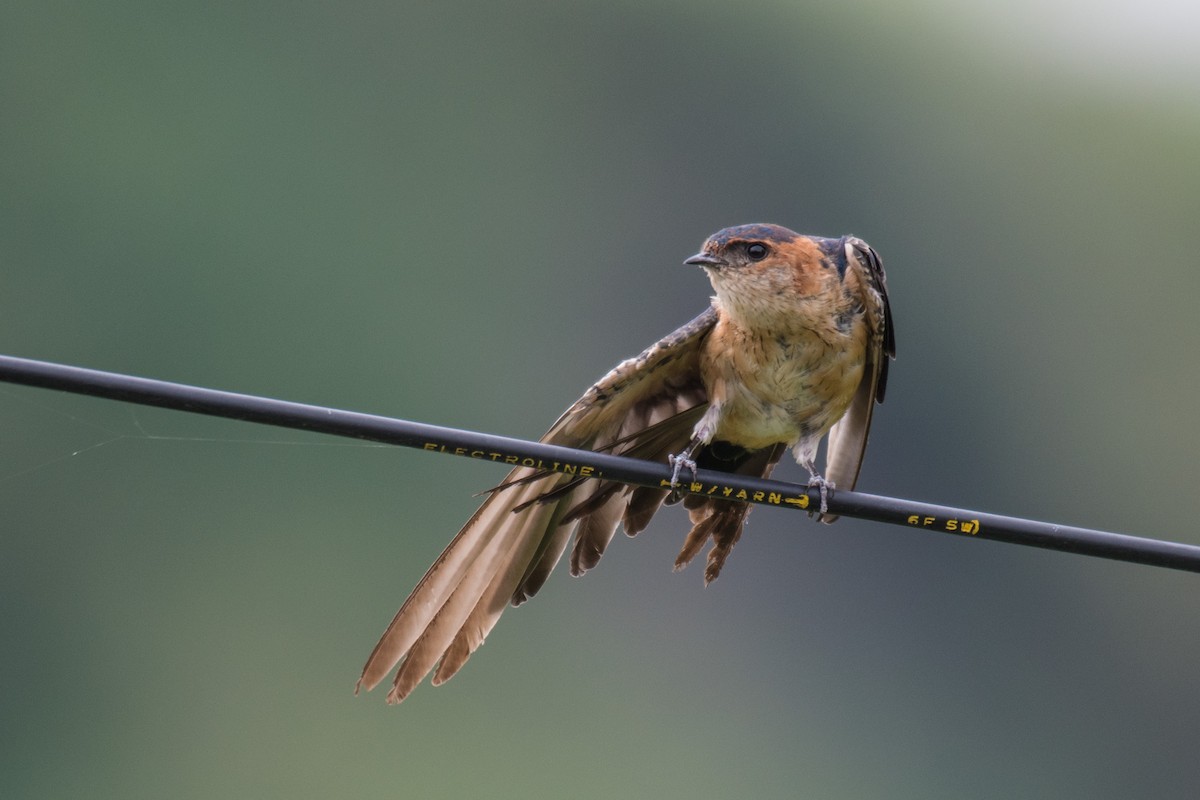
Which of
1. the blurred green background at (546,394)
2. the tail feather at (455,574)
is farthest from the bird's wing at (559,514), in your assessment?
the blurred green background at (546,394)

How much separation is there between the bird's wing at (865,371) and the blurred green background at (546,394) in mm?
20098

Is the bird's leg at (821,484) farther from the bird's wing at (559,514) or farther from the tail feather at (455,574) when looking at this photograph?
the tail feather at (455,574)

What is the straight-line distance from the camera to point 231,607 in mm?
30844

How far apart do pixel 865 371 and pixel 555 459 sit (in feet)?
7.58

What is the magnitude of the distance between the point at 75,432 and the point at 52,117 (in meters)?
11.8

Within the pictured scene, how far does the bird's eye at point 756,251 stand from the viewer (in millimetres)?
5473

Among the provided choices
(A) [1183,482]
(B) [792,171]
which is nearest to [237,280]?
(B) [792,171]

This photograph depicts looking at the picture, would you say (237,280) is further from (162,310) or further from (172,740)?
(172,740)

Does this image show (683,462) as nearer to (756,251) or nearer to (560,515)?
(560,515)

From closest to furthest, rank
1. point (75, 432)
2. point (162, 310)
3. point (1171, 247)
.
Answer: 1. point (75, 432)
2. point (162, 310)
3. point (1171, 247)

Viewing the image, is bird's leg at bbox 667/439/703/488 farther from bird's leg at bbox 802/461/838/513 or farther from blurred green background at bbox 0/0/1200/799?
blurred green background at bbox 0/0/1200/799

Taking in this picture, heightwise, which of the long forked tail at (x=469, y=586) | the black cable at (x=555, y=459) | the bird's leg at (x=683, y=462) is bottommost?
the long forked tail at (x=469, y=586)

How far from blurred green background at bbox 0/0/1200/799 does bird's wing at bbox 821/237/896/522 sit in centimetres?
2010

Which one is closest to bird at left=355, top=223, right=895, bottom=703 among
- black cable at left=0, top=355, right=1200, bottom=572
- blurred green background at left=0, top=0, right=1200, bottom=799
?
black cable at left=0, top=355, right=1200, bottom=572
